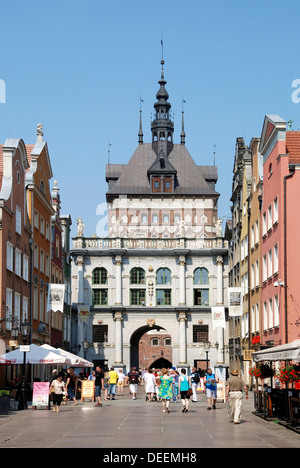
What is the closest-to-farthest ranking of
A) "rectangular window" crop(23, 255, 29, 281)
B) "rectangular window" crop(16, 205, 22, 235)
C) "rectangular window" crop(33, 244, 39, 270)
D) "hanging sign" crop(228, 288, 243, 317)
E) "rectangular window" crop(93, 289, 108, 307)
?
"rectangular window" crop(16, 205, 22, 235) < "rectangular window" crop(23, 255, 29, 281) < "rectangular window" crop(33, 244, 39, 270) < "hanging sign" crop(228, 288, 243, 317) < "rectangular window" crop(93, 289, 108, 307)

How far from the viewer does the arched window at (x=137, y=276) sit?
82.8 m

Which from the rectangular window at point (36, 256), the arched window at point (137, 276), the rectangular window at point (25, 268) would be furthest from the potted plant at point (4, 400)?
the arched window at point (137, 276)

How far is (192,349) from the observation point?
81.2 metres

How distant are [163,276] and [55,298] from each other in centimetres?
3054

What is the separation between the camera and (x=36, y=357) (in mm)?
39531

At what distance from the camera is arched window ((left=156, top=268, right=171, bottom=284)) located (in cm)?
8281

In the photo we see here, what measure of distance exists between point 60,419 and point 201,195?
86684 millimetres

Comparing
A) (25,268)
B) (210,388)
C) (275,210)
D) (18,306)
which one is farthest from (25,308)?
(210,388)

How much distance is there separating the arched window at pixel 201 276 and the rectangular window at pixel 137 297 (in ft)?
16.7

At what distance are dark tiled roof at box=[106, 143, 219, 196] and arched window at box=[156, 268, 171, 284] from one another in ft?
106

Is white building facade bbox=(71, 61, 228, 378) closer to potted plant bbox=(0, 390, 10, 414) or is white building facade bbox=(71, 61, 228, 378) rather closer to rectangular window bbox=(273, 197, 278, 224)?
rectangular window bbox=(273, 197, 278, 224)

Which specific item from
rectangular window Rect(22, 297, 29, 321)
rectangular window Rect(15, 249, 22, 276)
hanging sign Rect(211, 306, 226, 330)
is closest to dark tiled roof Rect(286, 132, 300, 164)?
rectangular window Rect(15, 249, 22, 276)
